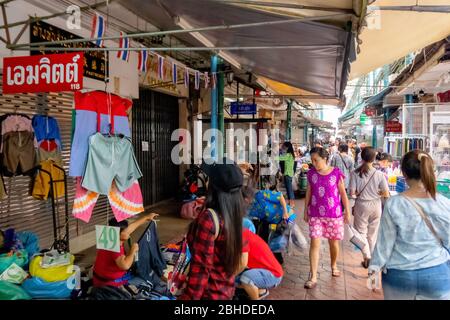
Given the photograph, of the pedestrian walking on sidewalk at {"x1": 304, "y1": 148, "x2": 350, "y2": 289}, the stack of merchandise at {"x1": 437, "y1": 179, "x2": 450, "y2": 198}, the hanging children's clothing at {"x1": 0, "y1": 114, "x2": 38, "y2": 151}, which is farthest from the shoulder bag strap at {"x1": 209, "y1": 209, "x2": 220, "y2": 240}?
the stack of merchandise at {"x1": 437, "y1": 179, "x2": 450, "y2": 198}

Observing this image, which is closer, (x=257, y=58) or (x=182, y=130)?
(x=257, y=58)

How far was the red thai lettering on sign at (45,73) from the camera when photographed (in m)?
3.32

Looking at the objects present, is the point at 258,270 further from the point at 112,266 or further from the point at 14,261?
the point at 14,261

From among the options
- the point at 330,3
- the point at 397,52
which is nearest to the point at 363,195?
the point at 397,52

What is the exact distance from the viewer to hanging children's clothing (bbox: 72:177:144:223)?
137 inches

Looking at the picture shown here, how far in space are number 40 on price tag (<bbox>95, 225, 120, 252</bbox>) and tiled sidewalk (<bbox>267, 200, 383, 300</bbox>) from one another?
2.44 meters

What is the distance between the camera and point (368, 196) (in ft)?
18.0

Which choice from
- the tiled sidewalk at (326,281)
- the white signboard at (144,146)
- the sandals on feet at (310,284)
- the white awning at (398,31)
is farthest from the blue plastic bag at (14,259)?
the white signboard at (144,146)

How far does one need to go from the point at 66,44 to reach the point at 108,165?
9.40 feet

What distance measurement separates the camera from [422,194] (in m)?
2.66

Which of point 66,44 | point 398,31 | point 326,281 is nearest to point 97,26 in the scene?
point 66,44

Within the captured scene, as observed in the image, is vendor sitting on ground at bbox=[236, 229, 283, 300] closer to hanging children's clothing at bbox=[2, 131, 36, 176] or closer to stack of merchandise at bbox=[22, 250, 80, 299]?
stack of merchandise at bbox=[22, 250, 80, 299]
